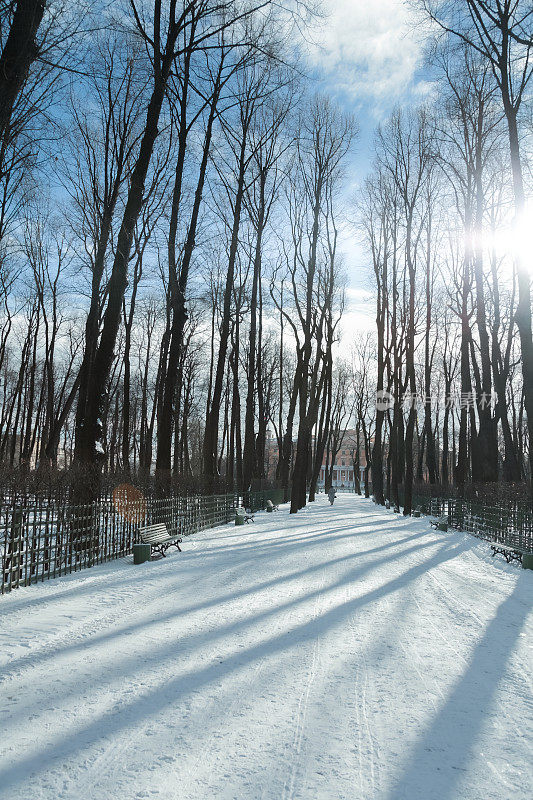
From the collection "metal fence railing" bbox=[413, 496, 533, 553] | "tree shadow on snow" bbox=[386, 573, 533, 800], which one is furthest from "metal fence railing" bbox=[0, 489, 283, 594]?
"metal fence railing" bbox=[413, 496, 533, 553]

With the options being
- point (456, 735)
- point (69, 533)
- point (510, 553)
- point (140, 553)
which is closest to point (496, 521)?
point (510, 553)

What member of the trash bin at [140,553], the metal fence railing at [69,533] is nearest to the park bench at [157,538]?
the trash bin at [140,553]

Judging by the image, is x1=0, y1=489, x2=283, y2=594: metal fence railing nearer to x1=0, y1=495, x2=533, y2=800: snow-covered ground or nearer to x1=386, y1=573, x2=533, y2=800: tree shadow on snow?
x1=0, y1=495, x2=533, y2=800: snow-covered ground

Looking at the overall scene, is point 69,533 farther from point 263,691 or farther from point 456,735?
point 456,735

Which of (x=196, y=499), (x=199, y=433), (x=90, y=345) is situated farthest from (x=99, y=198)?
(x=199, y=433)

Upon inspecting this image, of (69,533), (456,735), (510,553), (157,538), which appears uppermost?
(69,533)

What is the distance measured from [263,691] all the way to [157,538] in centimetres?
723

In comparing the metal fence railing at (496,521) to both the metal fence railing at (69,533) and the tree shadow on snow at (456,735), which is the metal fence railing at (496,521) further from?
the metal fence railing at (69,533)

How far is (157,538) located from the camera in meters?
10.8

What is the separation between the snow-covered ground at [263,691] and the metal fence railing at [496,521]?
15.2 feet

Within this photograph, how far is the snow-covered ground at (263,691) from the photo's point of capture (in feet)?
9.36

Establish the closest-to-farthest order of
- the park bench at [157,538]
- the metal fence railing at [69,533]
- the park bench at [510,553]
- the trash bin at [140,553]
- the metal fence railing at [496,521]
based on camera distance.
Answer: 1. the metal fence railing at [69,533]
2. the trash bin at [140,553]
3. the park bench at [157,538]
4. the park bench at [510,553]
5. the metal fence railing at [496,521]

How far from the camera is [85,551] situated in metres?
8.96

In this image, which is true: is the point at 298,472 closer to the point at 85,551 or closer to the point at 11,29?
the point at 85,551
